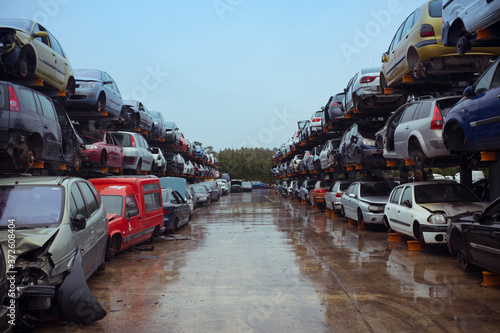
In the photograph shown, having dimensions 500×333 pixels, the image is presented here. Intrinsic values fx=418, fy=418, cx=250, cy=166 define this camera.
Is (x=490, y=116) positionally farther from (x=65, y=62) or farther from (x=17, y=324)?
(x=65, y=62)

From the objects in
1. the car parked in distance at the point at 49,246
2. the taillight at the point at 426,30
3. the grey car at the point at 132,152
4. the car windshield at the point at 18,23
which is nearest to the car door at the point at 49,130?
the car windshield at the point at 18,23

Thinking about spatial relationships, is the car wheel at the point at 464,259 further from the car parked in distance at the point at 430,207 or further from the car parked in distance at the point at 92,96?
the car parked in distance at the point at 92,96

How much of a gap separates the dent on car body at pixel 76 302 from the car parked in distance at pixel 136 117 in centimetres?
1215

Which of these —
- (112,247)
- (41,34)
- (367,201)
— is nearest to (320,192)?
(367,201)

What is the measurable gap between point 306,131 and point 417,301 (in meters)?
19.4

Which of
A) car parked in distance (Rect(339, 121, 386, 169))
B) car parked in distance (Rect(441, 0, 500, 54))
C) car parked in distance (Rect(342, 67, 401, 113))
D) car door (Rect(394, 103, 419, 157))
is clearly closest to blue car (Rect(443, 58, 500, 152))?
car parked in distance (Rect(441, 0, 500, 54))

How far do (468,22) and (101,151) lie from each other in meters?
10.2

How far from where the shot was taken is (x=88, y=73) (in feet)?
44.5

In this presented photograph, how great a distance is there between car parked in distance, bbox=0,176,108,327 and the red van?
94.4 inches

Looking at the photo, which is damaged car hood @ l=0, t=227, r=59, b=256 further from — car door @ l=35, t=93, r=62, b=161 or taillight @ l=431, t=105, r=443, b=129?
taillight @ l=431, t=105, r=443, b=129

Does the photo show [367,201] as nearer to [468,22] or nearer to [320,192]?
[468,22]

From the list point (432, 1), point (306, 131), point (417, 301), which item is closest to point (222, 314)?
point (417, 301)

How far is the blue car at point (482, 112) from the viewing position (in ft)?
19.9

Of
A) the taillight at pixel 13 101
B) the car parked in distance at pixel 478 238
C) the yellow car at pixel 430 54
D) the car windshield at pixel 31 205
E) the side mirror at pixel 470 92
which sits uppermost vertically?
the yellow car at pixel 430 54
